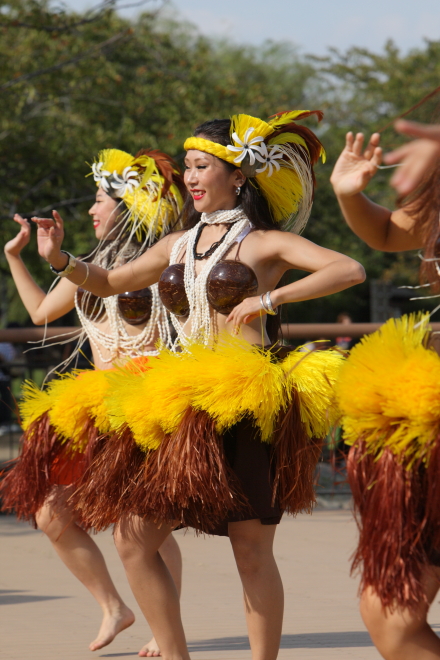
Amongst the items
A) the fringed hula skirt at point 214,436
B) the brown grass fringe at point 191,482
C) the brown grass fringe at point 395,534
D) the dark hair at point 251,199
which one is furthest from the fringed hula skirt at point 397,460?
the dark hair at point 251,199

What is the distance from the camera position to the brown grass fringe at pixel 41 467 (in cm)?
340

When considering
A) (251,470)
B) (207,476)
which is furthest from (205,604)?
(207,476)

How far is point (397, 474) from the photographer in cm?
194

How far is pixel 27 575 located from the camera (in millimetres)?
4793

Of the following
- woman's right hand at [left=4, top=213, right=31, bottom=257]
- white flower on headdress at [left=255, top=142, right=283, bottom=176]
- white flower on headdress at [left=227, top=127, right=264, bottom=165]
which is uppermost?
white flower on headdress at [left=227, top=127, right=264, bottom=165]

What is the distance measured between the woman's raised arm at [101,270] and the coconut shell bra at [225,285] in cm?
27

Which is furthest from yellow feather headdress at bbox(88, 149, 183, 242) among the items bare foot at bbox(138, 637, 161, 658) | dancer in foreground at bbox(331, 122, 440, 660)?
dancer in foreground at bbox(331, 122, 440, 660)

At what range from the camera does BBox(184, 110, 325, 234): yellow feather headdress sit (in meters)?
3.01

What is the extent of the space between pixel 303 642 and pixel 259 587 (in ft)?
3.21

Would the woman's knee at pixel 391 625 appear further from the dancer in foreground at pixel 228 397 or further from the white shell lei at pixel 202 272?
the white shell lei at pixel 202 272

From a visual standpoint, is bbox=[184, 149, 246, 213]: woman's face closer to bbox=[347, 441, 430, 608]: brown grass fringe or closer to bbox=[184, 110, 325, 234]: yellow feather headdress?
bbox=[184, 110, 325, 234]: yellow feather headdress

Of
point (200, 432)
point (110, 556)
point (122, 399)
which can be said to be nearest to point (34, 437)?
point (122, 399)

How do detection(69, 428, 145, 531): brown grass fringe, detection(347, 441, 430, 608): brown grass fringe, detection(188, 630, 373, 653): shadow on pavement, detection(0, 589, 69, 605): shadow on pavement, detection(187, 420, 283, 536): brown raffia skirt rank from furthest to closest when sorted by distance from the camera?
1. detection(0, 589, 69, 605): shadow on pavement
2. detection(188, 630, 373, 653): shadow on pavement
3. detection(69, 428, 145, 531): brown grass fringe
4. detection(187, 420, 283, 536): brown raffia skirt
5. detection(347, 441, 430, 608): brown grass fringe

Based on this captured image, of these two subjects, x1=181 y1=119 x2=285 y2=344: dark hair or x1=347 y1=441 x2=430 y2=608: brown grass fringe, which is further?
x1=181 y1=119 x2=285 y2=344: dark hair
